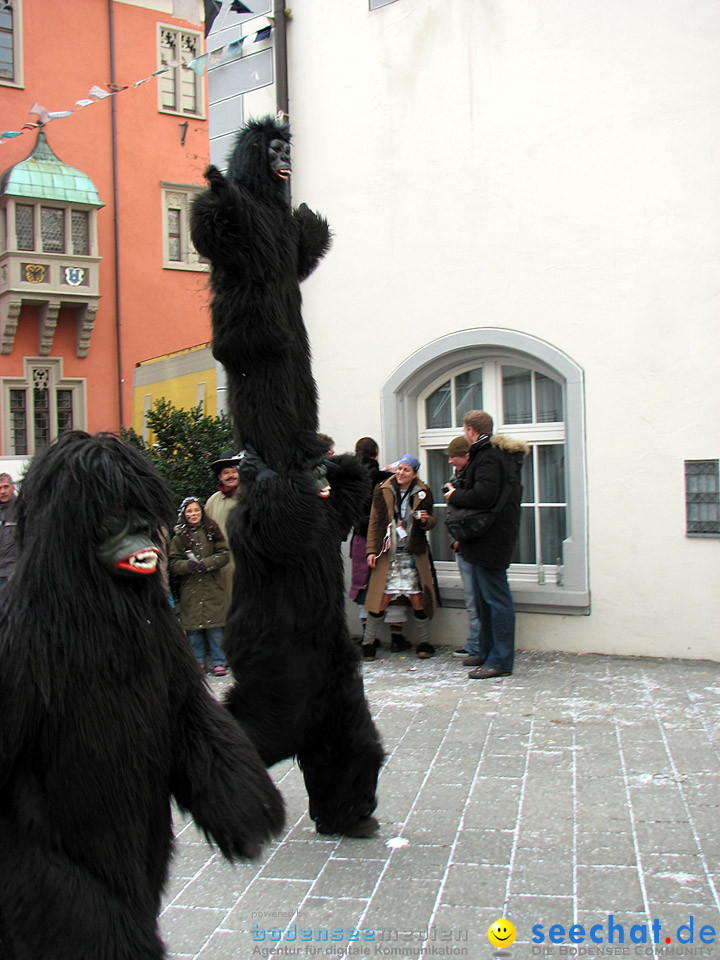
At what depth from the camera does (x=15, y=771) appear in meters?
2.11

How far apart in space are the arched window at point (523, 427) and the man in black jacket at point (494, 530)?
65cm

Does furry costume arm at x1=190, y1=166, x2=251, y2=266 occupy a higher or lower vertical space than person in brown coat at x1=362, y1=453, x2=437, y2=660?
higher

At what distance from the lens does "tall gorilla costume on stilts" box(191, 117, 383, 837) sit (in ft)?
12.5

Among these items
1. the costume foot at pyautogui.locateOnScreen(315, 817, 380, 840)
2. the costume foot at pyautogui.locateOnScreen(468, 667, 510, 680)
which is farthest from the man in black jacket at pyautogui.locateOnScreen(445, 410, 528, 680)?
the costume foot at pyautogui.locateOnScreen(315, 817, 380, 840)

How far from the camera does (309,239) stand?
162 inches

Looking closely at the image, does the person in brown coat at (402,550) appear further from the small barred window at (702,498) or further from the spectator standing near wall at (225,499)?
the small barred window at (702,498)

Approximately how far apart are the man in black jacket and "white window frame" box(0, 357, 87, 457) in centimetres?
1520

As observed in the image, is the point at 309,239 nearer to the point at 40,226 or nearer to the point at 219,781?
the point at 219,781

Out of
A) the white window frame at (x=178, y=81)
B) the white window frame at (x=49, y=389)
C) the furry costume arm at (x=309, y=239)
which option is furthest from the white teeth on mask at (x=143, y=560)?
the white window frame at (x=178, y=81)

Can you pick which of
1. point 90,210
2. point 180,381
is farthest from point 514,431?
point 90,210

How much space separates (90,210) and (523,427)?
1562 centimetres

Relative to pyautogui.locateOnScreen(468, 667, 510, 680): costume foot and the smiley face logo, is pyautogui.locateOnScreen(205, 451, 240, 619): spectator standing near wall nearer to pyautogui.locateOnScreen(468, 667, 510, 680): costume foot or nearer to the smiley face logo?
pyautogui.locateOnScreen(468, 667, 510, 680): costume foot

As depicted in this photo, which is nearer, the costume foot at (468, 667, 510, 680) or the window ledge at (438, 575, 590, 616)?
the costume foot at (468, 667, 510, 680)

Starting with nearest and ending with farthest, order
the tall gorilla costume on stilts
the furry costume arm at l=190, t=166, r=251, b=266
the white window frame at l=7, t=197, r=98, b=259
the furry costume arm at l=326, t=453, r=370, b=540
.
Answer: the furry costume arm at l=190, t=166, r=251, b=266
the tall gorilla costume on stilts
the furry costume arm at l=326, t=453, r=370, b=540
the white window frame at l=7, t=197, r=98, b=259
